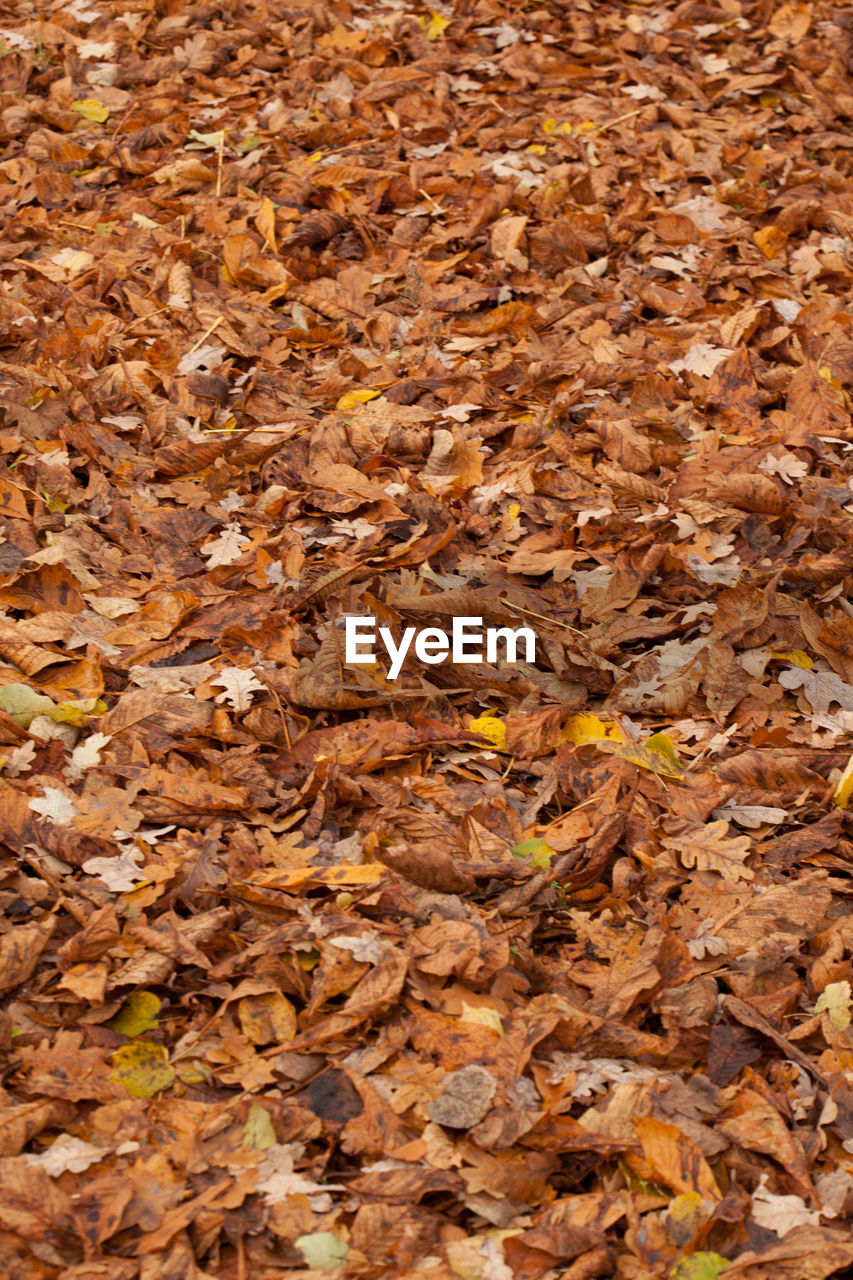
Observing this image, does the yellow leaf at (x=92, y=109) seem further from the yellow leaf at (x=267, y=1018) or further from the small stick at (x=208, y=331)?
the yellow leaf at (x=267, y=1018)

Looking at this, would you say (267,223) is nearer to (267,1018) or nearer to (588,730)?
(588,730)

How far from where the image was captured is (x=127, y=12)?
5.13 meters

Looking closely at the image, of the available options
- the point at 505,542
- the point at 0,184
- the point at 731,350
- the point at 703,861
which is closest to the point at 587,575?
the point at 505,542

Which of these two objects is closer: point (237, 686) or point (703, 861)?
point (703, 861)

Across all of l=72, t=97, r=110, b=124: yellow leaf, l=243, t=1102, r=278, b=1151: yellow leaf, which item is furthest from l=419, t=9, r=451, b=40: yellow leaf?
l=243, t=1102, r=278, b=1151: yellow leaf

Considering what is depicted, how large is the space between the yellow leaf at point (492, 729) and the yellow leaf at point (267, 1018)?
0.83 m

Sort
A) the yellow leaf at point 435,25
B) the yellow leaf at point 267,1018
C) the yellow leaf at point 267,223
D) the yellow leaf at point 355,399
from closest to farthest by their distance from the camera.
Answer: the yellow leaf at point 267,1018 → the yellow leaf at point 355,399 → the yellow leaf at point 267,223 → the yellow leaf at point 435,25

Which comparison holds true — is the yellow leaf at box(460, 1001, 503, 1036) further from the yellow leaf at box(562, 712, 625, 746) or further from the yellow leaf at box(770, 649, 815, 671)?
the yellow leaf at box(770, 649, 815, 671)

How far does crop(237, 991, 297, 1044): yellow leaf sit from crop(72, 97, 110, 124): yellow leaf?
12.8ft

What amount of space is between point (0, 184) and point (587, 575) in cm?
281

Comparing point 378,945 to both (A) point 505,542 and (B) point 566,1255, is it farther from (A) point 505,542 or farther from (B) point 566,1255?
(A) point 505,542

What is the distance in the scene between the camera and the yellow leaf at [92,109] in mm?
4676

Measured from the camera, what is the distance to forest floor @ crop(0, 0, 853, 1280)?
1.87 meters

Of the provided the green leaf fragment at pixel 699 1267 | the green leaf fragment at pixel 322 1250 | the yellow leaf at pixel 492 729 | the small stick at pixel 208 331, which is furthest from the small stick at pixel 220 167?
the green leaf fragment at pixel 699 1267
